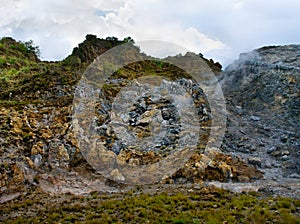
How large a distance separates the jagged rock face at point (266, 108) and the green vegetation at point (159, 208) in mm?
4842

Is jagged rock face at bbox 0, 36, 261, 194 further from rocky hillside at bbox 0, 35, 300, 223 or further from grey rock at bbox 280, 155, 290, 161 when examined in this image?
grey rock at bbox 280, 155, 290, 161

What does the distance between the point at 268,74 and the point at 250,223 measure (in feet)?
76.7

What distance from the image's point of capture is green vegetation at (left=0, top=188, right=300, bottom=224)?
511 inches

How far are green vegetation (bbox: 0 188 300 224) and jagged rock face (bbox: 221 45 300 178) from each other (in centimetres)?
484

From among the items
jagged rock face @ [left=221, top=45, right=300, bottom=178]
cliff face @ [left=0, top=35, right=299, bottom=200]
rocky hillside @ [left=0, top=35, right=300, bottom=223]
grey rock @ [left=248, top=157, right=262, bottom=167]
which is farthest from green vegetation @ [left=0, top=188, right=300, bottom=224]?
jagged rock face @ [left=221, top=45, right=300, bottom=178]

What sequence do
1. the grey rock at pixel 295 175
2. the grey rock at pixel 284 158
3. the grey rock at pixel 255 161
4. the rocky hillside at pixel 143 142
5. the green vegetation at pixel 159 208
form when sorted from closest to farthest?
1. the green vegetation at pixel 159 208
2. the rocky hillside at pixel 143 142
3. the grey rock at pixel 295 175
4. the grey rock at pixel 255 161
5. the grey rock at pixel 284 158

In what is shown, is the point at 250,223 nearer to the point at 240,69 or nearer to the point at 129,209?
the point at 129,209

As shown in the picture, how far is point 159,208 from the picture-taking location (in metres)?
14.1

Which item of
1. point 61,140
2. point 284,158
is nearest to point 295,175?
point 284,158

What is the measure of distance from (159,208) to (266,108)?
17.8 meters

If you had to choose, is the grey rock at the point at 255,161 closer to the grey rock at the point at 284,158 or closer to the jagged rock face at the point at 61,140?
the jagged rock face at the point at 61,140

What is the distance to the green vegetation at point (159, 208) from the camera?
13.0 metres

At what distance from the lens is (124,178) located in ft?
60.4

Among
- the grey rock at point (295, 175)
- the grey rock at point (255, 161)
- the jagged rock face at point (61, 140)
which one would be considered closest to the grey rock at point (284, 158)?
the grey rock at point (255, 161)
